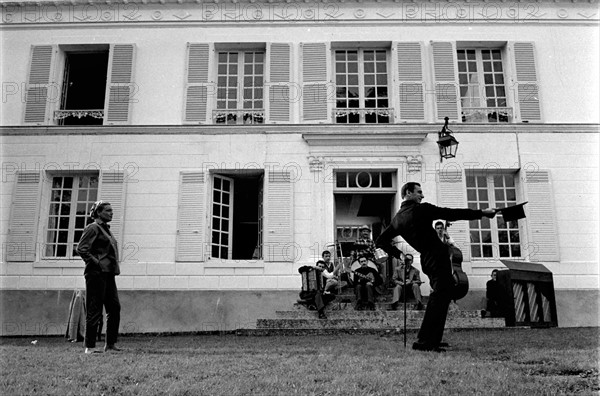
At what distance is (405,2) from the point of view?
550 inches

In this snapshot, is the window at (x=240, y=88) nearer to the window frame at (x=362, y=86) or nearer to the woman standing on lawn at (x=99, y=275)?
the window frame at (x=362, y=86)

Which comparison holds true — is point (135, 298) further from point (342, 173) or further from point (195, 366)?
point (195, 366)

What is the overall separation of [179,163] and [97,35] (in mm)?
3655

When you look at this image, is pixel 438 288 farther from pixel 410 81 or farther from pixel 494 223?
pixel 410 81

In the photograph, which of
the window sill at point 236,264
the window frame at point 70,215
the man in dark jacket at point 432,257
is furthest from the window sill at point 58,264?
the man in dark jacket at point 432,257

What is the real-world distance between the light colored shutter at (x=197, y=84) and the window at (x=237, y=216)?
4.65 ft

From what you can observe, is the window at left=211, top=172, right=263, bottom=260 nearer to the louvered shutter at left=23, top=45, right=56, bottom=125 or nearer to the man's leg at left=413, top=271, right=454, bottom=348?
the louvered shutter at left=23, top=45, right=56, bottom=125

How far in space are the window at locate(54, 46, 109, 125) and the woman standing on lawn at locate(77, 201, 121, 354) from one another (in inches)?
295

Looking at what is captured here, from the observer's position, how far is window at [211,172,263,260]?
13297 mm

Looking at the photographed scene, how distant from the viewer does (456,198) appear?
12.9m

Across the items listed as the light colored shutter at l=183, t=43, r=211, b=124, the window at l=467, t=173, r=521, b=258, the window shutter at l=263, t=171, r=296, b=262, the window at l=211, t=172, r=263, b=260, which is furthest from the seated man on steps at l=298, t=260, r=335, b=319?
the light colored shutter at l=183, t=43, r=211, b=124

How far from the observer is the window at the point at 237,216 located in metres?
13.3

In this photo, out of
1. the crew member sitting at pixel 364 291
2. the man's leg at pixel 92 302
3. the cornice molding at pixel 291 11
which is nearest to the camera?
the man's leg at pixel 92 302

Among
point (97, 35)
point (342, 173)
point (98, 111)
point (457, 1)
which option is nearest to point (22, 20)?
point (97, 35)
